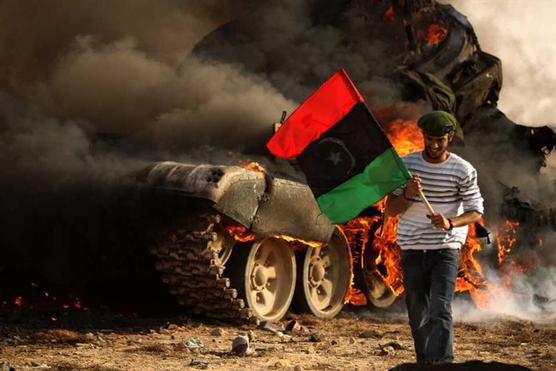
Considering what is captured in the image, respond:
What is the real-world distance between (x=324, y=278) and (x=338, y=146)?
4.26 metres

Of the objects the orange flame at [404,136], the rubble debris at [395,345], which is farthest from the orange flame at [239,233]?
the orange flame at [404,136]

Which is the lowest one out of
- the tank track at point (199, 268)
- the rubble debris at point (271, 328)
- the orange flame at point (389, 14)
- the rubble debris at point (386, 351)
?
the rubble debris at point (386, 351)

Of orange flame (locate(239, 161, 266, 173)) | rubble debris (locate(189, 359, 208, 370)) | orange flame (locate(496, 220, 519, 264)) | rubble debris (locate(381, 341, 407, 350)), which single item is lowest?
rubble debris (locate(189, 359, 208, 370))

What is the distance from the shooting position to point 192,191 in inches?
306

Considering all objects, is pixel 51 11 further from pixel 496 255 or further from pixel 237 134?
pixel 496 255

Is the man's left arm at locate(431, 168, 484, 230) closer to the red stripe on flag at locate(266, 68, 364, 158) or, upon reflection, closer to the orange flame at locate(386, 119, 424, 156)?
the red stripe on flag at locate(266, 68, 364, 158)

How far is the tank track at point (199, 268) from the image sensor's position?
316 inches

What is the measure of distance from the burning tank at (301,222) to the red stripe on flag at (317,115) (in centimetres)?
107

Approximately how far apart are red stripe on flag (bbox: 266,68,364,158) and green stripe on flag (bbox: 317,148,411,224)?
0.31 metres

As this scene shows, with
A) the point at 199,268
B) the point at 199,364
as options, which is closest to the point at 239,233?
the point at 199,268

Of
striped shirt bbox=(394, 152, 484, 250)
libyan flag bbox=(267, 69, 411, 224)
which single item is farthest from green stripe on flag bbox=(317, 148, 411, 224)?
striped shirt bbox=(394, 152, 484, 250)

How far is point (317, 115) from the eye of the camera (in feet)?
19.6

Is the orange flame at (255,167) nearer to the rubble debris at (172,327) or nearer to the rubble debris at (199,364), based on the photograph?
the rubble debris at (172,327)

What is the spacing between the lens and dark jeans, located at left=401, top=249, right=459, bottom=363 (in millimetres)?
5746
